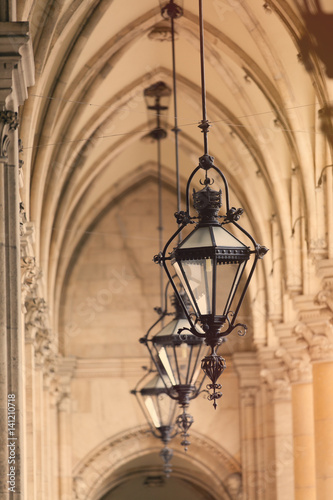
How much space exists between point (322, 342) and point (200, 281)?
24.2 ft

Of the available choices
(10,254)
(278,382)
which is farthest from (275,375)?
(10,254)

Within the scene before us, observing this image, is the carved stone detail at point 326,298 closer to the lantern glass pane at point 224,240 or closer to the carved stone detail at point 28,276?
the carved stone detail at point 28,276

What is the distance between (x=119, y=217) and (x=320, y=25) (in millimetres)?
15428

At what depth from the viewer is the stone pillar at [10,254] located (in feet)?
24.1

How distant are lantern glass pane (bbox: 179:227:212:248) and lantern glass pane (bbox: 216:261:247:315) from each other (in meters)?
0.15

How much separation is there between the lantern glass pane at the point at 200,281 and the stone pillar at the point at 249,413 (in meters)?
12.6

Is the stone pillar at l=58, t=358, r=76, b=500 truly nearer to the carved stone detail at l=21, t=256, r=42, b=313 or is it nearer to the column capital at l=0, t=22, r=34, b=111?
the carved stone detail at l=21, t=256, r=42, b=313

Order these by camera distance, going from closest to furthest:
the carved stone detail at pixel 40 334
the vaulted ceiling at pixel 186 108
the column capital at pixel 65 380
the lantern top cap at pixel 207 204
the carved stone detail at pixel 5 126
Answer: the lantern top cap at pixel 207 204
the carved stone detail at pixel 5 126
the vaulted ceiling at pixel 186 108
the carved stone detail at pixel 40 334
the column capital at pixel 65 380

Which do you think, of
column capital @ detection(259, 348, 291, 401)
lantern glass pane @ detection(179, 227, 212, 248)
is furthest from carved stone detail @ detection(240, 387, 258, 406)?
lantern glass pane @ detection(179, 227, 212, 248)

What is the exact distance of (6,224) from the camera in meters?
7.56

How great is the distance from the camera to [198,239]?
659 cm

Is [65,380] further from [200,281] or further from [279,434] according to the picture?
[200,281]

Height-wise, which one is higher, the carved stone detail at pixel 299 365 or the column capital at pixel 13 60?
the carved stone detail at pixel 299 365

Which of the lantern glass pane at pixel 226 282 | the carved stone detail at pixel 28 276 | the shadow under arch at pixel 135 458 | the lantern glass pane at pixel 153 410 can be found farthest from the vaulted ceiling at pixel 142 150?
the lantern glass pane at pixel 226 282
